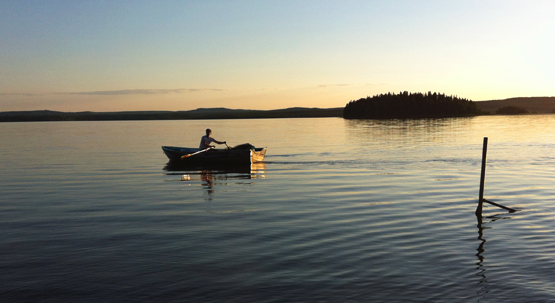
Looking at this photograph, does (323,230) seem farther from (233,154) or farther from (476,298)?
(233,154)

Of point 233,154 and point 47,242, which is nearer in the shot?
point 47,242

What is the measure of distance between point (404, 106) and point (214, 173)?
479 ft

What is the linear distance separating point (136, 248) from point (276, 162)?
2401 centimetres

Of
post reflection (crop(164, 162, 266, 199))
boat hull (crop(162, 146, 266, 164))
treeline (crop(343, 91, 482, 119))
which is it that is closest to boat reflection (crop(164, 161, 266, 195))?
post reflection (crop(164, 162, 266, 199))

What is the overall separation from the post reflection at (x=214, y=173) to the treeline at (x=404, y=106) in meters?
137

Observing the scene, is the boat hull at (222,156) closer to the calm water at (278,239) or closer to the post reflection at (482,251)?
the calm water at (278,239)

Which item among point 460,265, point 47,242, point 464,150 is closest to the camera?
point 460,265

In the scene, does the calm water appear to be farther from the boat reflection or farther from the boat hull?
the boat hull

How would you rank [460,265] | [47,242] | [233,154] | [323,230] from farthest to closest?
1. [233,154]
2. [323,230]
3. [47,242]
4. [460,265]

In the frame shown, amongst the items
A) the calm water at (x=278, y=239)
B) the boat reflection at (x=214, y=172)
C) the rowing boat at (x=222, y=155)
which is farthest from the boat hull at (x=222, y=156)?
the calm water at (x=278, y=239)

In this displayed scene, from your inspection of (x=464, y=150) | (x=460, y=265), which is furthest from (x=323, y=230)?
(x=464, y=150)

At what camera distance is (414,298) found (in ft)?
30.5

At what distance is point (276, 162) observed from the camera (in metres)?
36.6

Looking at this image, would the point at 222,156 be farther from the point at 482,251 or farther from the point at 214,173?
the point at 482,251
